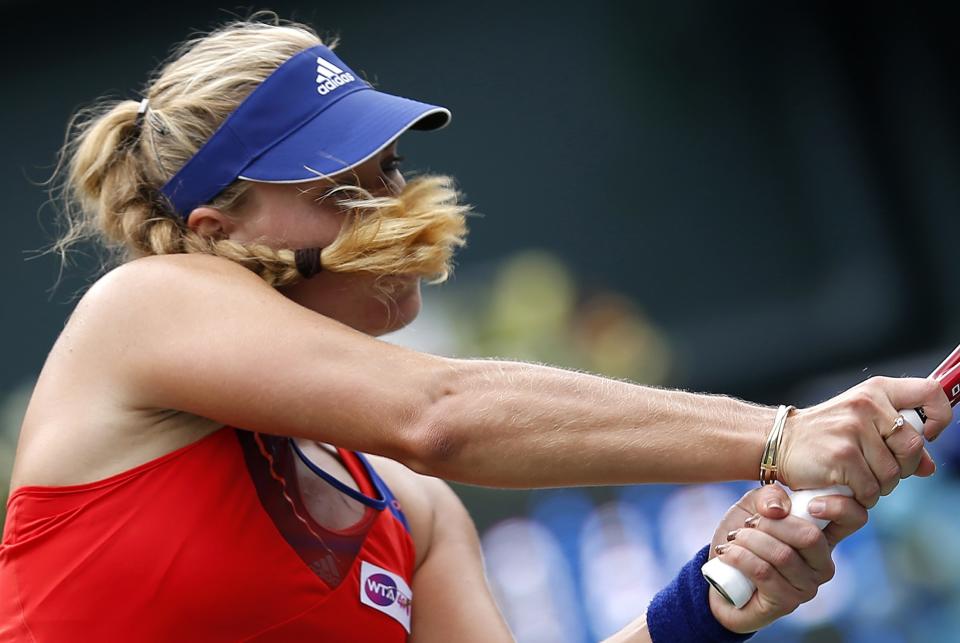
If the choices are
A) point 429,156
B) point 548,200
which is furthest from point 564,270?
point 429,156

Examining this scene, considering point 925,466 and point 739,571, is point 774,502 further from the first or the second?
point 925,466

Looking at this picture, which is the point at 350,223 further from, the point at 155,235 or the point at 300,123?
the point at 155,235

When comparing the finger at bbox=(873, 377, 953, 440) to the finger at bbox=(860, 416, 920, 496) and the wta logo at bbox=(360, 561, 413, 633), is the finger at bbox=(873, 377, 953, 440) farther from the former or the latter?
the wta logo at bbox=(360, 561, 413, 633)

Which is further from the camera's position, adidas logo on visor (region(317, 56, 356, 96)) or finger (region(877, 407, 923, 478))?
adidas logo on visor (region(317, 56, 356, 96))

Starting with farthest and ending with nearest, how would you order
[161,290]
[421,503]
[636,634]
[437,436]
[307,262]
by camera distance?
1. [421,503]
2. [636,634]
3. [307,262]
4. [161,290]
5. [437,436]

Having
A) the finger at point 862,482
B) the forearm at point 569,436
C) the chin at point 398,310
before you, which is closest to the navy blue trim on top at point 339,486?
the chin at point 398,310

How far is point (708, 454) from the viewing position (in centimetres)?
219

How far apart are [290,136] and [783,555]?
3.88 feet

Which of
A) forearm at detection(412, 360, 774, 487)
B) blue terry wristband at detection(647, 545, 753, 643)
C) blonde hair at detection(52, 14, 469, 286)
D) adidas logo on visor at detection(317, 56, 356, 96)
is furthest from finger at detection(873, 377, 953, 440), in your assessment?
adidas logo on visor at detection(317, 56, 356, 96)

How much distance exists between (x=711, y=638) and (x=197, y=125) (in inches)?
54.5

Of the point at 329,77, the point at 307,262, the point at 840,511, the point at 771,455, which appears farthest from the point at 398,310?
the point at 840,511

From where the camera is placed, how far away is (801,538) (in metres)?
2.30

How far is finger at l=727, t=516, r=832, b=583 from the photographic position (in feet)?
7.54

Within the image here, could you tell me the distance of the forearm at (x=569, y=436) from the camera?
2.17 m
